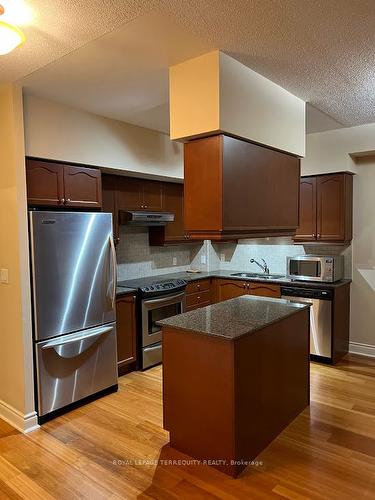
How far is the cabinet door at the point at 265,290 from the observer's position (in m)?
4.57

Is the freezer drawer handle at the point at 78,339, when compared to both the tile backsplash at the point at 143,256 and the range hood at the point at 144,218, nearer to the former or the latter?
the tile backsplash at the point at 143,256

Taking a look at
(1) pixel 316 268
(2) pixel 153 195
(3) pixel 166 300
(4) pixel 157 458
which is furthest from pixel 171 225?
(4) pixel 157 458

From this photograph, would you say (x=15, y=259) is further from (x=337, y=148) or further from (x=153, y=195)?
(x=337, y=148)

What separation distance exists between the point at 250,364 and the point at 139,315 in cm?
182

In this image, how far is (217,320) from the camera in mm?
2680

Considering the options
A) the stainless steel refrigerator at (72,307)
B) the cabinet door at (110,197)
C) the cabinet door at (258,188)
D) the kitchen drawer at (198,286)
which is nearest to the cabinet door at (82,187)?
the stainless steel refrigerator at (72,307)

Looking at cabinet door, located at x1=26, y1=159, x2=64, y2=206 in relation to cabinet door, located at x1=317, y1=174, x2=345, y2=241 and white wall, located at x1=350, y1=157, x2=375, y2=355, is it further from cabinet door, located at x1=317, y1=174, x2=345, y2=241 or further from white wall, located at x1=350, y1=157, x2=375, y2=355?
white wall, located at x1=350, y1=157, x2=375, y2=355

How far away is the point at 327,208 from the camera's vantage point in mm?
4469

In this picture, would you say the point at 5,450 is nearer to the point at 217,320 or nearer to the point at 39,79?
the point at 217,320

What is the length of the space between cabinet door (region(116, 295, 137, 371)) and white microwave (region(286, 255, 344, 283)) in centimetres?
199

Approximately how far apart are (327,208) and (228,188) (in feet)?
7.76

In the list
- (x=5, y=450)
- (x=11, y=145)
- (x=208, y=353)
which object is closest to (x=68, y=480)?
(x=5, y=450)

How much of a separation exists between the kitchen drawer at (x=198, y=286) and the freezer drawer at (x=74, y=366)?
140 cm

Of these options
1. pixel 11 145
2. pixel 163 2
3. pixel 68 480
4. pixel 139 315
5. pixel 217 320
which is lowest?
pixel 68 480
